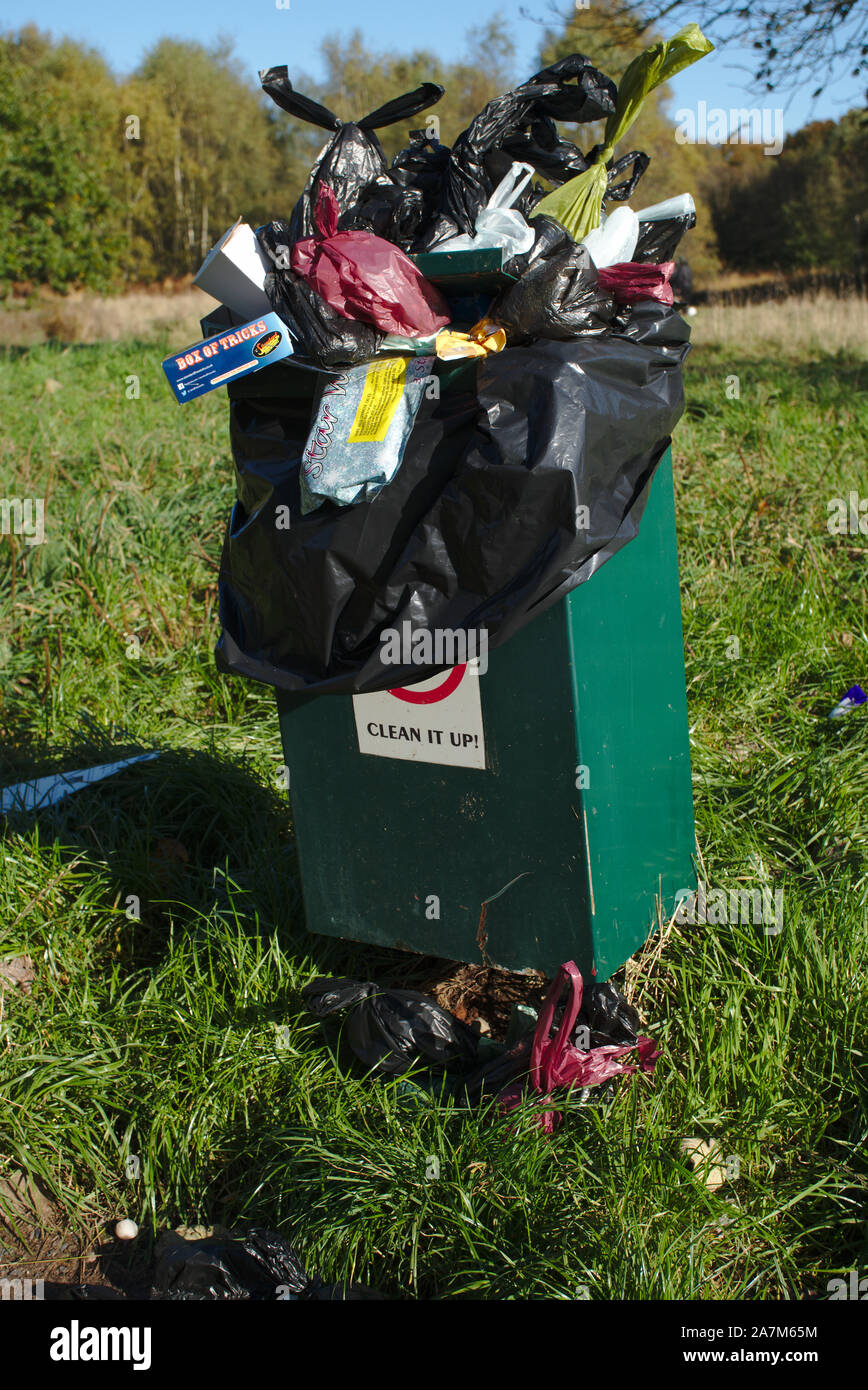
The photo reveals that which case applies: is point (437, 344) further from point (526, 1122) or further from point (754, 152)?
point (754, 152)

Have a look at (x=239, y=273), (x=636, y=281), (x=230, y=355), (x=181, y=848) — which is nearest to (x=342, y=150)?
(x=239, y=273)

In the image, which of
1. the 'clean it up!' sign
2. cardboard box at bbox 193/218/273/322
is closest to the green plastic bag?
cardboard box at bbox 193/218/273/322

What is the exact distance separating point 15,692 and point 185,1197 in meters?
2.20

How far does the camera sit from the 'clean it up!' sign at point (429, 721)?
1.95 metres

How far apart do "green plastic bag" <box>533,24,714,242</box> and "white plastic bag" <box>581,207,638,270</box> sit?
0.03m

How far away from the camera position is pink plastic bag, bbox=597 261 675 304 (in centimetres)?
195

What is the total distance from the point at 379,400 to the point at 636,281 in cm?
55

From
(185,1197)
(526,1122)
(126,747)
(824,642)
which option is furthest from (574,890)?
(824,642)

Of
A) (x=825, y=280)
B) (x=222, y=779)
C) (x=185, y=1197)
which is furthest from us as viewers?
(x=825, y=280)

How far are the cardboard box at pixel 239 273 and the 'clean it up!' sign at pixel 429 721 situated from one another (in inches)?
32.1

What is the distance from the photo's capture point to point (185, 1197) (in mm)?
2117

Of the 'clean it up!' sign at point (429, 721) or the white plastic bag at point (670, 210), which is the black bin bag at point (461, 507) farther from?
the white plastic bag at point (670, 210)

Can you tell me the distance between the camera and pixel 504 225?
197 cm

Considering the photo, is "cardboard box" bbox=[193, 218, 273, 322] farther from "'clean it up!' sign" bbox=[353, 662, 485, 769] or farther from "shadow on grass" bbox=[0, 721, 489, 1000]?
"shadow on grass" bbox=[0, 721, 489, 1000]
